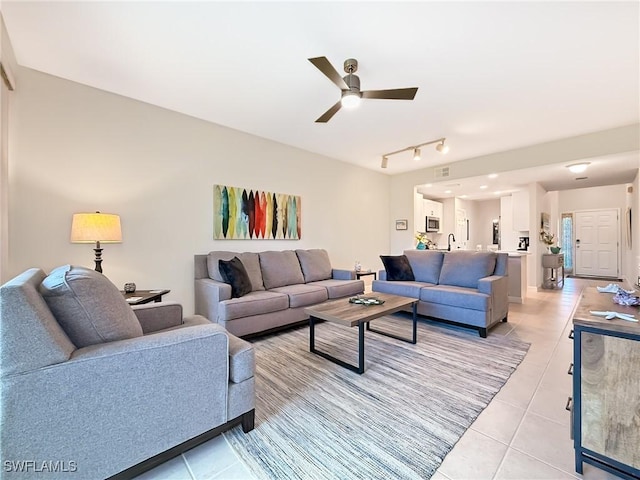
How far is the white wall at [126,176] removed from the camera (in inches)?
98.8

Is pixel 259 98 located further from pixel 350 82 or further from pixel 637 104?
pixel 637 104

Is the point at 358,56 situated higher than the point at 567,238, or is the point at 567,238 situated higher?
the point at 358,56

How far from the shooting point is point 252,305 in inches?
115

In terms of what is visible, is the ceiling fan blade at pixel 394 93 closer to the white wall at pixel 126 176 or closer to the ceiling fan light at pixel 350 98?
the ceiling fan light at pixel 350 98

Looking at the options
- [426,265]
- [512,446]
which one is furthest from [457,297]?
[512,446]

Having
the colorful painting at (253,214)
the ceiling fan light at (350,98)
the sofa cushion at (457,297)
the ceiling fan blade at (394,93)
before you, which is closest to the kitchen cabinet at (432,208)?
the sofa cushion at (457,297)

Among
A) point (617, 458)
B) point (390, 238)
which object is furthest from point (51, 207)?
point (390, 238)

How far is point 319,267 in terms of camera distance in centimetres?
433

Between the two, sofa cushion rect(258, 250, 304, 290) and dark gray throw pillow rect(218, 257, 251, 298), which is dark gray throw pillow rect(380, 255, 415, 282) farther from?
dark gray throw pillow rect(218, 257, 251, 298)

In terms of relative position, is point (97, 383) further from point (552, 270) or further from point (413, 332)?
point (552, 270)

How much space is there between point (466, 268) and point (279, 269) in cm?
258

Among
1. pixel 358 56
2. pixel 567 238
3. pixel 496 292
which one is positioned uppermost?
pixel 358 56

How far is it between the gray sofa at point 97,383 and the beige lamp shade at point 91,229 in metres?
1.16

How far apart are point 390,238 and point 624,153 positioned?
13.0 ft
